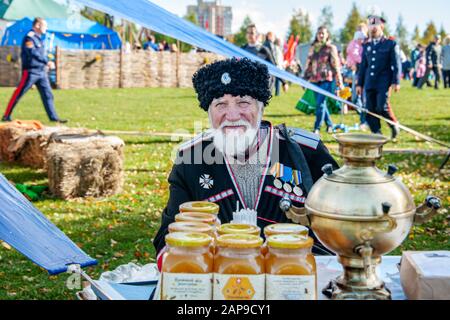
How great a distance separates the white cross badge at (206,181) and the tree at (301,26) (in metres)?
83.1

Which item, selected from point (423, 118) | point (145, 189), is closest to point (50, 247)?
point (145, 189)

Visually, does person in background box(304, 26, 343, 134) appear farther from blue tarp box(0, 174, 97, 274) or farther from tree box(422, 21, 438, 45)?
tree box(422, 21, 438, 45)

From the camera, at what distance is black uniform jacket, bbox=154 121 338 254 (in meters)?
2.71

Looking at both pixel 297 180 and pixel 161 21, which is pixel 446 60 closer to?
pixel 161 21

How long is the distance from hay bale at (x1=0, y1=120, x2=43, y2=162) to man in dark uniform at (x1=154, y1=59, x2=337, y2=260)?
606 cm

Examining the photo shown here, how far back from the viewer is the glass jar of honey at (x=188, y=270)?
155cm

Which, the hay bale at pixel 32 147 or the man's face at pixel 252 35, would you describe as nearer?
the hay bale at pixel 32 147

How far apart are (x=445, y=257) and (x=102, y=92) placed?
2040 cm

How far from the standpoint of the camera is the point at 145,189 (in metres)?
7.09

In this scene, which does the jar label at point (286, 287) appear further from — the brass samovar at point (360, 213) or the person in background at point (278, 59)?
the person in background at point (278, 59)

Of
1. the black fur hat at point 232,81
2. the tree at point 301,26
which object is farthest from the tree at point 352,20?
the black fur hat at point 232,81

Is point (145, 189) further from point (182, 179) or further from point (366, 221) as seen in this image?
point (366, 221)

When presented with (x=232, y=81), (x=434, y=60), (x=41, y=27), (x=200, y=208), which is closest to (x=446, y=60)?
(x=434, y=60)

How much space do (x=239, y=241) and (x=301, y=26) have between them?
298 feet
